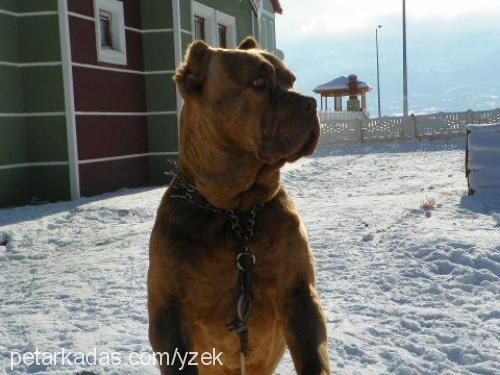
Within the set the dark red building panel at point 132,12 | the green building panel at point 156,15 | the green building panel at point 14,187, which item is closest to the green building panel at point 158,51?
the green building panel at point 156,15

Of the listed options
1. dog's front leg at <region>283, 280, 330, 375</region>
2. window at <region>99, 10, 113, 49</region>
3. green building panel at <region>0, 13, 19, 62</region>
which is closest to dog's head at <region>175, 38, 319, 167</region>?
dog's front leg at <region>283, 280, 330, 375</region>

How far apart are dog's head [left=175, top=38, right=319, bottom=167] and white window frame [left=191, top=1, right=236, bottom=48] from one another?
13.7 meters

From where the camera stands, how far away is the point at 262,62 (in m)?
2.39

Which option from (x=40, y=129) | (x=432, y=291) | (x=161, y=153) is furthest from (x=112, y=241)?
(x=161, y=153)

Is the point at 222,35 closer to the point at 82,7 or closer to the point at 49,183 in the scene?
the point at 82,7

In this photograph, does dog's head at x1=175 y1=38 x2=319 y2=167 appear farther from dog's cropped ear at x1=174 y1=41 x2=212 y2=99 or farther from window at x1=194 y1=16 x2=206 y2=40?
window at x1=194 y1=16 x2=206 y2=40

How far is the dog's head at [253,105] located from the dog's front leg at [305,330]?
52 cm

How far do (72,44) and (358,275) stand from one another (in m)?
8.65

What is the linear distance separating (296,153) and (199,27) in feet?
49.2

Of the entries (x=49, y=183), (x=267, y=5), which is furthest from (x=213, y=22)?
(x=267, y=5)

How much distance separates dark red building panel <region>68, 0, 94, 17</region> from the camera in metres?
12.1

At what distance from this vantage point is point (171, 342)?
7.45ft

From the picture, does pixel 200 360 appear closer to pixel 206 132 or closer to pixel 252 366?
pixel 252 366

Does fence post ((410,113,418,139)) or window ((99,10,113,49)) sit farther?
fence post ((410,113,418,139))
